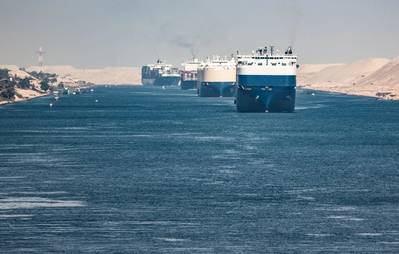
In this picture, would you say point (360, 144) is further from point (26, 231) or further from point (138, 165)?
point (26, 231)

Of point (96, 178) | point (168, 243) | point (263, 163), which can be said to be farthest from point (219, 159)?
point (168, 243)

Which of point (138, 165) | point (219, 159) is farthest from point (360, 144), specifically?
point (138, 165)

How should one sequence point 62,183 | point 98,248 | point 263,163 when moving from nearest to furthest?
1. point 98,248
2. point 62,183
3. point 263,163

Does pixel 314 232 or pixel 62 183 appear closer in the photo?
pixel 314 232

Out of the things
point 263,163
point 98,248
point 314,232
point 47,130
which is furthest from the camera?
point 47,130

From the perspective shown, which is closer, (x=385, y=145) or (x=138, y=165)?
(x=138, y=165)

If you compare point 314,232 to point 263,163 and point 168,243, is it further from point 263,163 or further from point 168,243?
point 263,163
